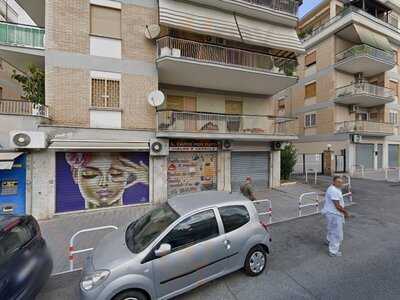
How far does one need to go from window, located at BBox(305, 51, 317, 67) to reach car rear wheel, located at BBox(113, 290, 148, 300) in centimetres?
2283

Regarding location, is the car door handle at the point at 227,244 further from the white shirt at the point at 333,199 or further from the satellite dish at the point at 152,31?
the satellite dish at the point at 152,31

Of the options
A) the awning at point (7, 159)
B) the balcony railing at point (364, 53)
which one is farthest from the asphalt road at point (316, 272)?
the balcony railing at point (364, 53)

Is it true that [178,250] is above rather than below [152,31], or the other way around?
below

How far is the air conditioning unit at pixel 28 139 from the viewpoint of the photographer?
6.77 metres

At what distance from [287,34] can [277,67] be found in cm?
204

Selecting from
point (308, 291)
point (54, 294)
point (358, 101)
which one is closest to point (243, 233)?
point (308, 291)

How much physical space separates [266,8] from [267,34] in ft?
3.97

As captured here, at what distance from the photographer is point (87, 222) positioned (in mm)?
7176

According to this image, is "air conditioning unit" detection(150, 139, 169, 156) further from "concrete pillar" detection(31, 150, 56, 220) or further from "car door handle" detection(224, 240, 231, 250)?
"car door handle" detection(224, 240, 231, 250)

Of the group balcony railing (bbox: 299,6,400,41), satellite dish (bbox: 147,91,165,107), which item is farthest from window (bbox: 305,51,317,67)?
satellite dish (bbox: 147,91,165,107)

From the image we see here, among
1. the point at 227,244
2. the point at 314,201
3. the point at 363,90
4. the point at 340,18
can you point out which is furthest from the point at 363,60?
the point at 227,244

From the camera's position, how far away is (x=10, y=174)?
23.6ft

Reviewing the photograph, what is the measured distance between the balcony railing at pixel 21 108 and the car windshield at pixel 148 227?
627 cm

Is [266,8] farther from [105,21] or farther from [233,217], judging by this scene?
[233,217]
